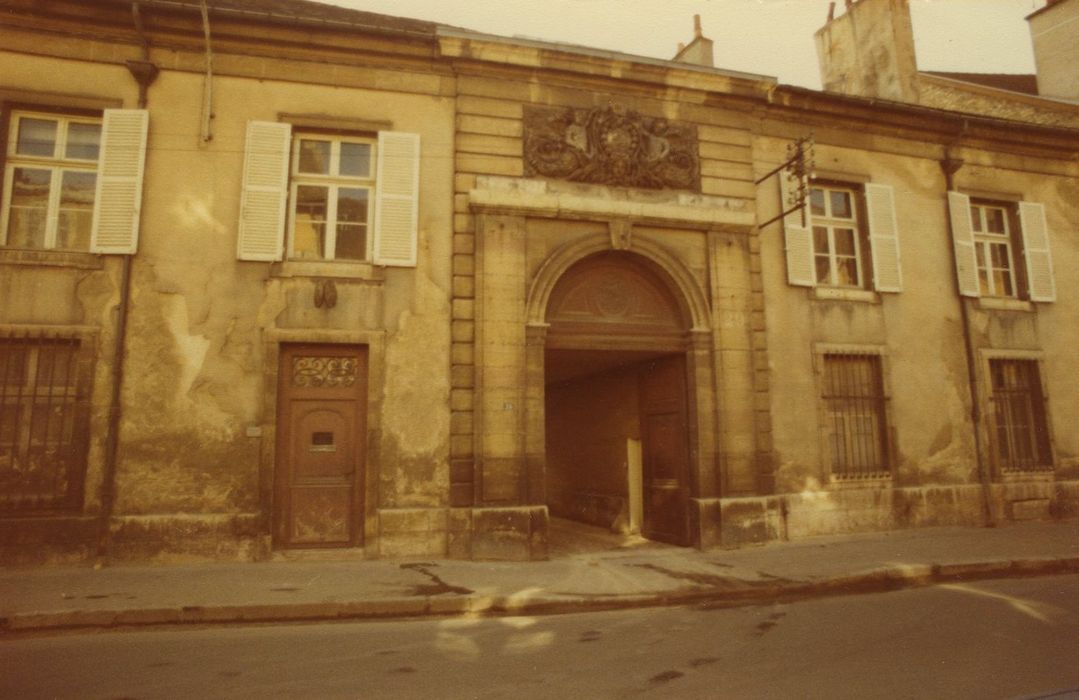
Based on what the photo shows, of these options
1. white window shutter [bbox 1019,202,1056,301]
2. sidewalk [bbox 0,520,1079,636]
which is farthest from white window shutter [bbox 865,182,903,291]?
sidewalk [bbox 0,520,1079,636]

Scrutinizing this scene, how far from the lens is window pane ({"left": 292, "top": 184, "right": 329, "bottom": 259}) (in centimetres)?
870

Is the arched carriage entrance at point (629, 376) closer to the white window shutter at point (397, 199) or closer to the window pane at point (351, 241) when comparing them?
the white window shutter at point (397, 199)

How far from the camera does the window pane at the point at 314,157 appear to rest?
889cm

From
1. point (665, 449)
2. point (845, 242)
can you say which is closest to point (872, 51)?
point (845, 242)

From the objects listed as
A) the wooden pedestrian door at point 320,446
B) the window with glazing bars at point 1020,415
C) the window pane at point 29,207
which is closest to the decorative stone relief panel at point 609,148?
the wooden pedestrian door at point 320,446

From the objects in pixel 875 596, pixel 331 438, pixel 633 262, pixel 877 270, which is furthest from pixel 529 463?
pixel 877 270

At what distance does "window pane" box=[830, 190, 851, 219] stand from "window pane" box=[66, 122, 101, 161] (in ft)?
35.6

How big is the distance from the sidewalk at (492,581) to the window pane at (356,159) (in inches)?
200

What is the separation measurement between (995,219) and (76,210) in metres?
14.7

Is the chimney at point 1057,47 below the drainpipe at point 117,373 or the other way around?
the other way around

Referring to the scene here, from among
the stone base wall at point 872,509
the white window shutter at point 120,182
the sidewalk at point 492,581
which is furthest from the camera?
the stone base wall at point 872,509

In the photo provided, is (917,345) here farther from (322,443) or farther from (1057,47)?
(1057,47)

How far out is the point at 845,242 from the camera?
434 inches

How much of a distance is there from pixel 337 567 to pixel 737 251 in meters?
6.96
